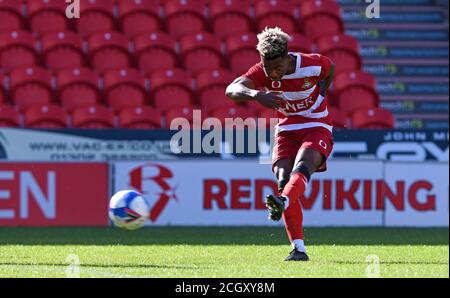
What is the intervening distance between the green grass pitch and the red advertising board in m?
0.47

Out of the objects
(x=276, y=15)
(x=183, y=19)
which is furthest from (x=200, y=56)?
(x=276, y=15)

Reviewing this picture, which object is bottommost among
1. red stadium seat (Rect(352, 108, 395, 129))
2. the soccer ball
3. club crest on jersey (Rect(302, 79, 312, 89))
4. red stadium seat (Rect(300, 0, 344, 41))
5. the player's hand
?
the soccer ball

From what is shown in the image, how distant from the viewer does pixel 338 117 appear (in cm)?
1570

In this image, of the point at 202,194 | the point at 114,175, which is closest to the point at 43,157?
the point at 114,175

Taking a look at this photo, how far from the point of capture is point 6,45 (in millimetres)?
16344

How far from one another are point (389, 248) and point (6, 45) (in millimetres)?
7749

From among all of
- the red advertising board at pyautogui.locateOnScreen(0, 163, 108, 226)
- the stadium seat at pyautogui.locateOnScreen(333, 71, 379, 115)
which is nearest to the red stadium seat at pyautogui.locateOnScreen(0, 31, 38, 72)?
the red advertising board at pyautogui.locateOnScreen(0, 163, 108, 226)

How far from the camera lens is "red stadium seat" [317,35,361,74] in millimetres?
17141

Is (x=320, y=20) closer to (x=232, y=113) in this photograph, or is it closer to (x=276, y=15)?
(x=276, y=15)

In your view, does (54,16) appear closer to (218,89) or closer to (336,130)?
(218,89)

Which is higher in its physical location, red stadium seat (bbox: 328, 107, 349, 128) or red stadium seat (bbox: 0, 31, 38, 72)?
red stadium seat (bbox: 0, 31, 38, 72)

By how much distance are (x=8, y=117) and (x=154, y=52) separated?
2.83 m

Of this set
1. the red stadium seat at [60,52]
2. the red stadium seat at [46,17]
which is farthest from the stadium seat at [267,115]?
the red stadium seat at [46,17]

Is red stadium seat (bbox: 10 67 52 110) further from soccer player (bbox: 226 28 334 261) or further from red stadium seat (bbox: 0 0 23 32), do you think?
soccer player (bbox: 226 28 334 261)
